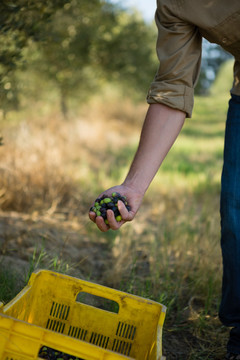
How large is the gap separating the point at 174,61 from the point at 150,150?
16.0 inches

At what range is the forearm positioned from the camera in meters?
1.72

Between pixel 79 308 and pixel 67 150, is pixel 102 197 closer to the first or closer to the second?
pixel 79 308

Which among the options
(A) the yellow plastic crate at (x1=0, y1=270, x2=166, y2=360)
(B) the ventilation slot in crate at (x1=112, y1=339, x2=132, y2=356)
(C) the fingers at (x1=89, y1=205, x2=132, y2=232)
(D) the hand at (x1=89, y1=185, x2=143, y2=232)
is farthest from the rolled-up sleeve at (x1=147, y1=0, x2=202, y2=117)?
(B) the ventilation slot in crate at (x1=112, y1=339, x2=132, y2=356)

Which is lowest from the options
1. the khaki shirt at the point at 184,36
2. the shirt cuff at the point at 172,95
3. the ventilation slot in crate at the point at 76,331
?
the ventilation slot in crate at the point at 76,331

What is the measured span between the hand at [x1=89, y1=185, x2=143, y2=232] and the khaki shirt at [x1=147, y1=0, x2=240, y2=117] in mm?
427

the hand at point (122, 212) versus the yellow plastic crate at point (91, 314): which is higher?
the hand at point (122, 212)

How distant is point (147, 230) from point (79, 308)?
2.37 metres

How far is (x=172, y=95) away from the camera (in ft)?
5.84

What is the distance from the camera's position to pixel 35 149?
473 cm

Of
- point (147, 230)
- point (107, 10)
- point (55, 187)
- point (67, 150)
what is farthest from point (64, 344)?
point (107, 10)

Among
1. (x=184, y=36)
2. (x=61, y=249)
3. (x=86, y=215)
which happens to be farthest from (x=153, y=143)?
(x=86, y=215)

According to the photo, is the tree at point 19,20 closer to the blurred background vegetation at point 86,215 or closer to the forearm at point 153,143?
the blurred background vegetation at point 86,215

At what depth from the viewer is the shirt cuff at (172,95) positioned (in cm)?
178

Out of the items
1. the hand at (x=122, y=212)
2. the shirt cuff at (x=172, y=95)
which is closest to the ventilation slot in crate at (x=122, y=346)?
the hand at (x=122, y=212)
